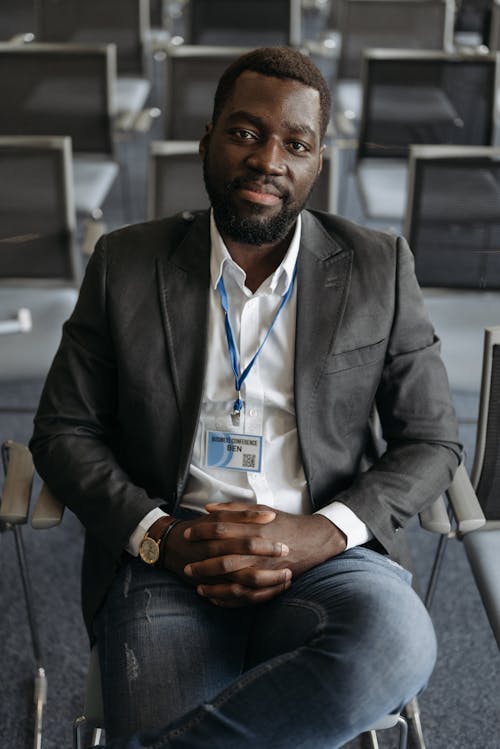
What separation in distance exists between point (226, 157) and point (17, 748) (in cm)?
131

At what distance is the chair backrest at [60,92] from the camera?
3.59m

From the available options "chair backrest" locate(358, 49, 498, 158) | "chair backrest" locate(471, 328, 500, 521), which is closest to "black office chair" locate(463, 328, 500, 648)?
"chair backrest" locate(471, 328, 500, 521)

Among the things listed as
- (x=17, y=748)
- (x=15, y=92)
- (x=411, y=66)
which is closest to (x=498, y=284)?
(x=411, y=66)

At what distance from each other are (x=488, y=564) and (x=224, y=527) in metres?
0.59

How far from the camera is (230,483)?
5.48 feet

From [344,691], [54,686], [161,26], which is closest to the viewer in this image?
[344,691]

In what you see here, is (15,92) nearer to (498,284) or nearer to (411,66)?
(411,66)

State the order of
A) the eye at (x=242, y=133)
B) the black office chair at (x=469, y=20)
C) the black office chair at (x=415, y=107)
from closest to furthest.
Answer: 1. the eye at (x=242, y=133)
2. the black office chair at (x=415, y=107)
3. the black office chair at (x=469, y=20)

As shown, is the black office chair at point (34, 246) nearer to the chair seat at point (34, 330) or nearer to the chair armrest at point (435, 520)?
the chair seat at point (34, 330)

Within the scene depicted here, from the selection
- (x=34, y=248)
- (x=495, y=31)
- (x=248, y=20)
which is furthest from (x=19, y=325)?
(x=495, y=31)

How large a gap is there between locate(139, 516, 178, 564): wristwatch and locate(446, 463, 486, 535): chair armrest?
525 mm

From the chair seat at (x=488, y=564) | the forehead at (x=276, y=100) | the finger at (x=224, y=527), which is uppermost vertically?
the forehead at (x=276, y=100)

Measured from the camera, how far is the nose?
1552mm

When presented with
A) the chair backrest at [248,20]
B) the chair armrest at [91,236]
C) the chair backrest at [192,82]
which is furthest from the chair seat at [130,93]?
the chair armrest at [91,236]
